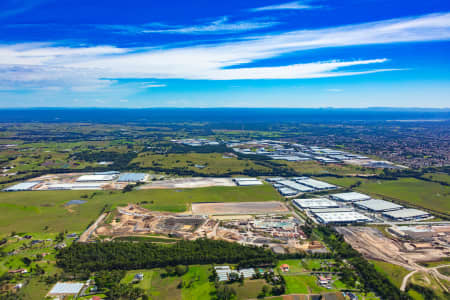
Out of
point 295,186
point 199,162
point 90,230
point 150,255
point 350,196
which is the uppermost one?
point 199,162

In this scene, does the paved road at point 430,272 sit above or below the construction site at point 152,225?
below

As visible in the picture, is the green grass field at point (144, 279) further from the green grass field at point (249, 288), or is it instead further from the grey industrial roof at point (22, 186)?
the grey industrial roof at point (22, 186)

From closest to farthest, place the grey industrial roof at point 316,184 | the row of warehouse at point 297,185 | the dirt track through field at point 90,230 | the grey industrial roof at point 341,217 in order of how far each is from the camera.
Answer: the dirt track through field at point 90,230, the grey industrial roof at point 341,217, the row of warehouse at point 297,185, the grey industrial roof at point 316,184

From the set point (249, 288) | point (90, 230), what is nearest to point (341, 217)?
point (249, 288)

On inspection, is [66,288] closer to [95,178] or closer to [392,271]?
[392,271]

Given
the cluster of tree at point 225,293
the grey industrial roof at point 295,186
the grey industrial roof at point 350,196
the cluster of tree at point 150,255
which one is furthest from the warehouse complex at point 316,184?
the cluster of tree at point 225,293

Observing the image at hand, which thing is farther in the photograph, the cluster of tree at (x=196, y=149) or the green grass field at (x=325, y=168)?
the cluster of tree at (x=196, y=149)

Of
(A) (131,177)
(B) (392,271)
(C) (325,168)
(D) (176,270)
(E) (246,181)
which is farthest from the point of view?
(C) (325,168)
